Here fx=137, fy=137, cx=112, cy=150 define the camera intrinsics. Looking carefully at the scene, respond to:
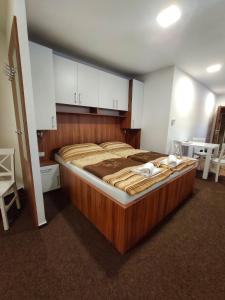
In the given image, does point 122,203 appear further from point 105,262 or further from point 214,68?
point 214,68

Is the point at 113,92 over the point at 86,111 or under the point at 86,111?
over

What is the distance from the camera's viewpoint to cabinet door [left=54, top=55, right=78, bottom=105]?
2256mm

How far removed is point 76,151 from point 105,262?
1.63m

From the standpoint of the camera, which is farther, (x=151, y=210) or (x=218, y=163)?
(x=218, y=163)

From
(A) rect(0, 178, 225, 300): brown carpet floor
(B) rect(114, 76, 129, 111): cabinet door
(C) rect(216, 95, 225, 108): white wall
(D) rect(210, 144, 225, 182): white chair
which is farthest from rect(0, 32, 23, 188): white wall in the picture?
(C) rect(216, 95, 225, 108): white wall

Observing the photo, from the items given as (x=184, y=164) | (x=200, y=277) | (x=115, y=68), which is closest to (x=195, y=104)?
(x=115, y=68)

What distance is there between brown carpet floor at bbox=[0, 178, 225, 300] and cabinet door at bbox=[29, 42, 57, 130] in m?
1.43

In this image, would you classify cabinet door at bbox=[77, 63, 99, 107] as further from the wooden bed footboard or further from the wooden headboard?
the wooden bed footboard

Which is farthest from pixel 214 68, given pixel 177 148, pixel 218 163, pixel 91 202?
pixel 91 202

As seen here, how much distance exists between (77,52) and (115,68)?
1.02 meters

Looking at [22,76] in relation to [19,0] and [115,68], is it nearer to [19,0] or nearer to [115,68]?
[19,0]

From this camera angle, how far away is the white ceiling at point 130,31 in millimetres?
1509

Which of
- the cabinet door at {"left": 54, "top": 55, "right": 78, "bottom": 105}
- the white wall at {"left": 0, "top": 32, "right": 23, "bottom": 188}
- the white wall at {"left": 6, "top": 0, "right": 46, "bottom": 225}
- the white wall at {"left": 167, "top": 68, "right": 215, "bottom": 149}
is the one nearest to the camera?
the white wall at {"left": 6, "top": 0, "right": 46, "bottom": 225}

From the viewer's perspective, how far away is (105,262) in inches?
51.0
